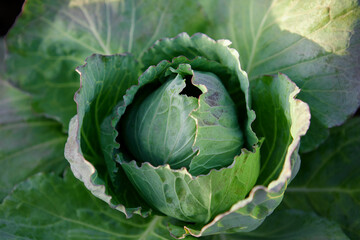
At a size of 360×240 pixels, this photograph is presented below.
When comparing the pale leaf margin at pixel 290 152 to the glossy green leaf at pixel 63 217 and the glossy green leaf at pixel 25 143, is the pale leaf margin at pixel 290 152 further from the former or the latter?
the glossy green leaf at pixel 25 143

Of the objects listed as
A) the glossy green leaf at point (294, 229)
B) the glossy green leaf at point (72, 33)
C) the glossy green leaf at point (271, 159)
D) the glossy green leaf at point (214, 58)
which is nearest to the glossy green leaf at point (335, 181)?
the glossy green leaf at point (294, 229)

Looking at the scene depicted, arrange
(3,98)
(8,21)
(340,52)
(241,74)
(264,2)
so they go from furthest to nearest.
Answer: (8,21), (3,98), (264,2), (340,52), (241,74)

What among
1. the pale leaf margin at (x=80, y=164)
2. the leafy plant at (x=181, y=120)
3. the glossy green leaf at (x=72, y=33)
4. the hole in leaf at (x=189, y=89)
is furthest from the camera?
the glossy green leaf at (x=72, y=33)

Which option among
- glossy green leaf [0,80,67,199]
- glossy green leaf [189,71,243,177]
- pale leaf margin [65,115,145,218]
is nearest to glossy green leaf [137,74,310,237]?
glossy green leaf [189,71,243,177]

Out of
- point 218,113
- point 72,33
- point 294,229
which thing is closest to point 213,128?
point 218,113

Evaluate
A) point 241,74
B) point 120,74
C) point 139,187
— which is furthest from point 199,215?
point 120,74

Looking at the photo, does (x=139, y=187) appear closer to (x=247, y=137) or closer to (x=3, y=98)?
(x=247, y=137)

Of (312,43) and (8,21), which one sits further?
(8,21)
